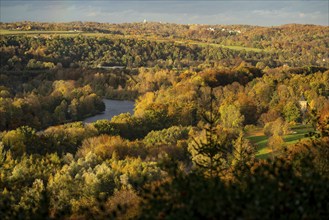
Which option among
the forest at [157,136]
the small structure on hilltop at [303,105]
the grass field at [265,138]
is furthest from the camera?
the small structure on hilltop at [303,105]

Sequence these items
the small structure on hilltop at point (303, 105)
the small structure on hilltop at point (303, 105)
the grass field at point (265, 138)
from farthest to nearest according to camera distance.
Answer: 1. the small structure on hilltop at point (303, 105)
2. the small structure on hilltop at point (303, 105)
3. the grass field at point (265, 138)

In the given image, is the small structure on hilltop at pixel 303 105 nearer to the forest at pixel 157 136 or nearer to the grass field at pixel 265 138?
the forest at pixel 157 136

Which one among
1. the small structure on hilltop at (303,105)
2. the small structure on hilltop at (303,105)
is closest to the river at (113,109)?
the small structure on hilltop at (303,105)

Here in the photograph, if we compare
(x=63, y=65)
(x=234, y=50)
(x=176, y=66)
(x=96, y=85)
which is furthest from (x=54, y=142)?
(x=234, y=50)

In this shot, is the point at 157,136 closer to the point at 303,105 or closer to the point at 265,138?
the point at 265,138

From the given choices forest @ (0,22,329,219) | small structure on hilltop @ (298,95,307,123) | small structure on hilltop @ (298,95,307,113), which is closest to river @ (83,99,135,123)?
forest @ (0,22,329,219)

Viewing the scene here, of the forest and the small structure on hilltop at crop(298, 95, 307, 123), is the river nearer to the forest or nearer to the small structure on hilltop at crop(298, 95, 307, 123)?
the forest

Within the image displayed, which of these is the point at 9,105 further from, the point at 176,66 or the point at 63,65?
the point at 176,66
